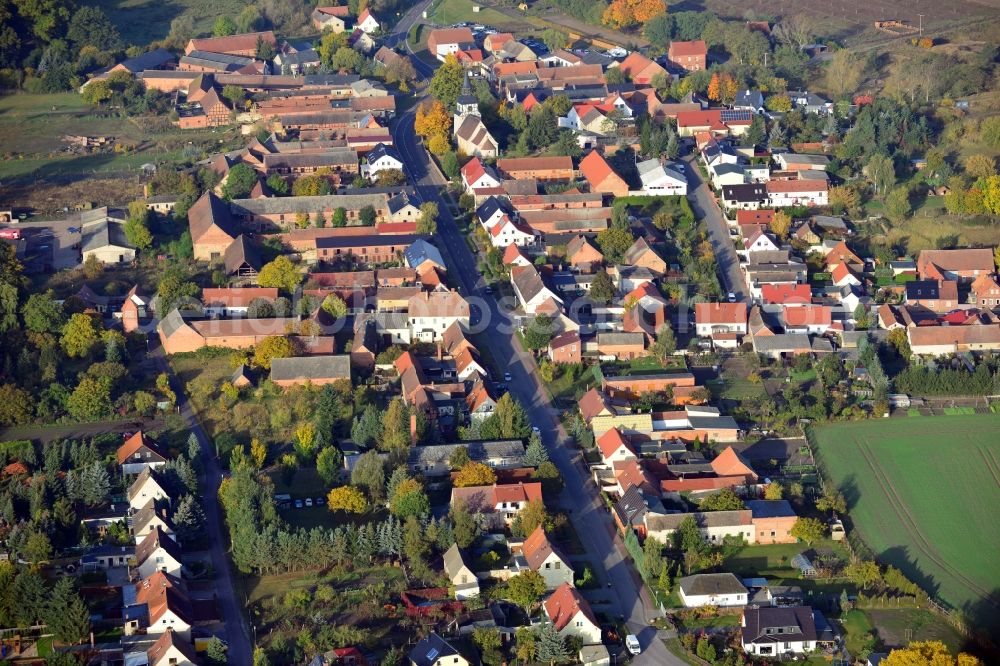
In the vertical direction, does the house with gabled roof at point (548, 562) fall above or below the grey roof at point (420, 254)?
above

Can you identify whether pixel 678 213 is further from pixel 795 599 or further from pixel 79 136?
pixel 79 136

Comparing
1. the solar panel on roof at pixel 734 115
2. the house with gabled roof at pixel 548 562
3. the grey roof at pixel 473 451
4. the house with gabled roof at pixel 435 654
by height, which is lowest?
the grey roof at pixel 473 451

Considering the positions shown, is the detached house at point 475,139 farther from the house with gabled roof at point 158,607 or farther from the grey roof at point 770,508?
the house with gabled roof at point 158,607

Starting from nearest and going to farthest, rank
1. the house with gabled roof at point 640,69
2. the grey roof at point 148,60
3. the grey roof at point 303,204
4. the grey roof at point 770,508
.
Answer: the grey roof at point 770,508, the grey roof at point 303,204, the house with gabled roof at point 640,69, the grey roof at point 148,60

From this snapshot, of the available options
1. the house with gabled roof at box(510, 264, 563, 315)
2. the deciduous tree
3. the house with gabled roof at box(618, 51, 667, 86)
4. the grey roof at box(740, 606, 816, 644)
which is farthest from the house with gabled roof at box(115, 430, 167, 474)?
the house with gabled roof at box(618, 51, 667, 86)

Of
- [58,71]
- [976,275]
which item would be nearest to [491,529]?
[976,275]

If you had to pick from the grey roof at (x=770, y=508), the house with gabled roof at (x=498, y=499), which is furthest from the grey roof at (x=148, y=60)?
the grey roof at (x=770, y=508)

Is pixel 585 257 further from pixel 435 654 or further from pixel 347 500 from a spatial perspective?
pixel 435 654
